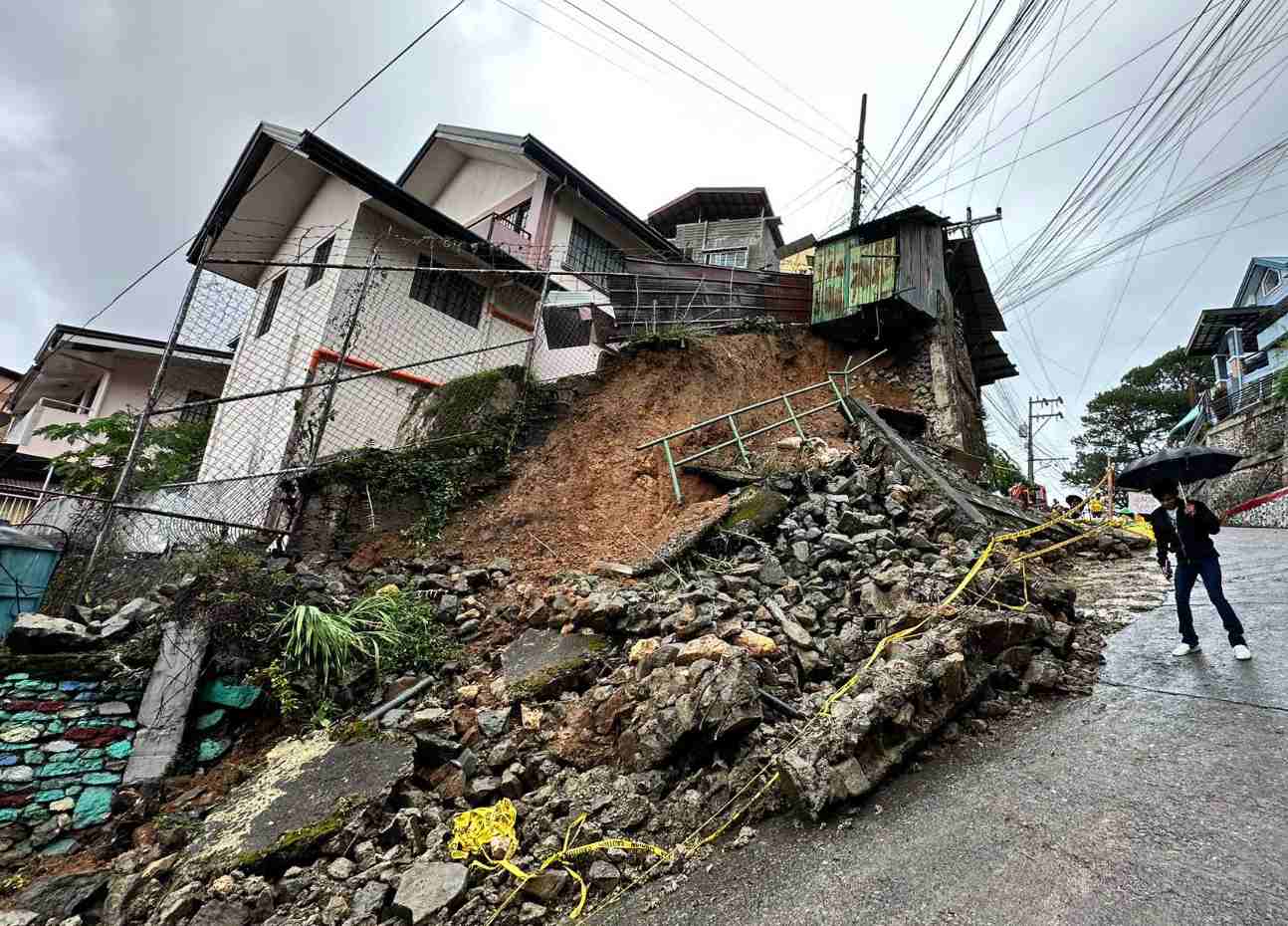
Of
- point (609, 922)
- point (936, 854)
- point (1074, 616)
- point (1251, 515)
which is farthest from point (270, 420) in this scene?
point (1251, 515)

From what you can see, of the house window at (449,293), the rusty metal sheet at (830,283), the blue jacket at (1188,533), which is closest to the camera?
the blue jacket at (1188,533)

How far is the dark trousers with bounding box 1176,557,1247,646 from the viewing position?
3855 millimetres

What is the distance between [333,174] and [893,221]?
11.9m

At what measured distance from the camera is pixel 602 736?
3354 mm

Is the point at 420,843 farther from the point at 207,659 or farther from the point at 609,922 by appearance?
the point at 207,659

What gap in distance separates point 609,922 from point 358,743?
2084mm

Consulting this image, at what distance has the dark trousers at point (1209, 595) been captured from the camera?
12.6ft

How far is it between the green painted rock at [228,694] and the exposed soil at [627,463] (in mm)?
→ 2454

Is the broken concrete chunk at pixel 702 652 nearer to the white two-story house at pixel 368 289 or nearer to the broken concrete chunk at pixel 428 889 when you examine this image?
the broken concrete chunk at pixel 428 889

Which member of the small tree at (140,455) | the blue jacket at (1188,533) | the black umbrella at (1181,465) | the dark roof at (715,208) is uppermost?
the dark roof at (715,208)

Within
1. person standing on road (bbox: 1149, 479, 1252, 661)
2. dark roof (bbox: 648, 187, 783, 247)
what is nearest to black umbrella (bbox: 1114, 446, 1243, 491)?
person standing on road (bbox: 1149, 479, 1252, 661)

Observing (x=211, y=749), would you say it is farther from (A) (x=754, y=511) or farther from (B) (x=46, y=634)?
(A) (x=754, y=511)

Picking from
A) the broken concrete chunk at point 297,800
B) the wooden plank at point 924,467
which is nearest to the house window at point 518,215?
the wooden plank at point 924,467

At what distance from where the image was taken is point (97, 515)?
5.07 m
